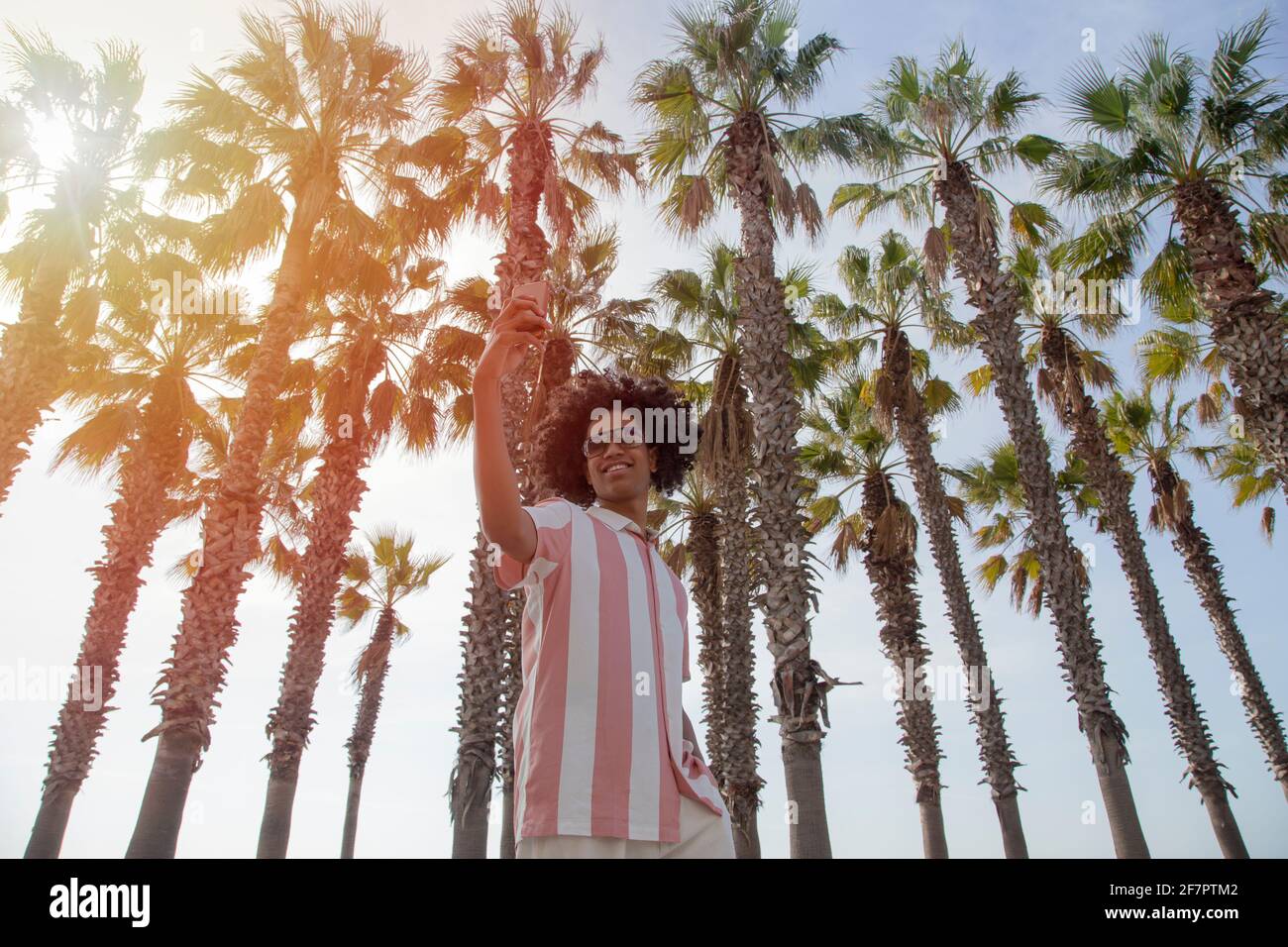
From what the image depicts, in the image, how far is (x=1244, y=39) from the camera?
42.4ft

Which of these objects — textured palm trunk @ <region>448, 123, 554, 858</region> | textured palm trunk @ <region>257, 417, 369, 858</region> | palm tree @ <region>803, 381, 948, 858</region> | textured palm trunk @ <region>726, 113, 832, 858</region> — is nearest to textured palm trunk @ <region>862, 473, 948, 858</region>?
palm tree @ <region>803, 381, 948, 858</region>

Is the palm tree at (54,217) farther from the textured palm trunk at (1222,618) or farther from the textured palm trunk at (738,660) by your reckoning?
the textured palm trunk at (1222,618)

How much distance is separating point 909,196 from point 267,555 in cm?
1717

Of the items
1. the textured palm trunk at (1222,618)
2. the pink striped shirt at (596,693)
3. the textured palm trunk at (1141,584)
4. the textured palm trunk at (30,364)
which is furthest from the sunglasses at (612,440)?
the textured palm trunk at (1222,618)

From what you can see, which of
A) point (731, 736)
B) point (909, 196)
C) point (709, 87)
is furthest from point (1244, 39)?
point (731, 736)

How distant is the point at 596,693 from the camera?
225 cm

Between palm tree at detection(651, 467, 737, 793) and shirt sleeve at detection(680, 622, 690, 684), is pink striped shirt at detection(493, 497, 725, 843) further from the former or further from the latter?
palm tree at detection(651, 467, 737, 793)

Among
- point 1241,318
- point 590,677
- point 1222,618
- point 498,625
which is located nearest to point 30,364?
point 498,625

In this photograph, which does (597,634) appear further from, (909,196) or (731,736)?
(909,196)

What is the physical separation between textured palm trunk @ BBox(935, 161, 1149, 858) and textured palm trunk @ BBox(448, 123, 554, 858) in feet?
25.9

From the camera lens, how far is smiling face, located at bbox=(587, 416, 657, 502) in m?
2.85

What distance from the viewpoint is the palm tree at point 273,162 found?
11812mm

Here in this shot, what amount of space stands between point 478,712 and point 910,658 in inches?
391
